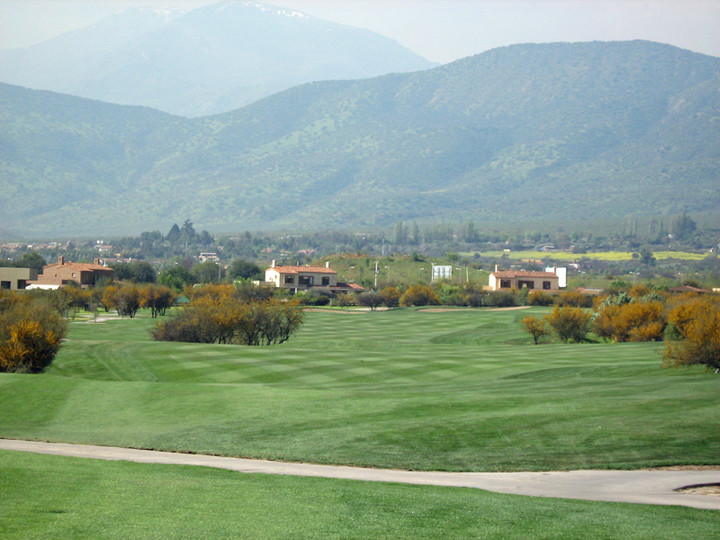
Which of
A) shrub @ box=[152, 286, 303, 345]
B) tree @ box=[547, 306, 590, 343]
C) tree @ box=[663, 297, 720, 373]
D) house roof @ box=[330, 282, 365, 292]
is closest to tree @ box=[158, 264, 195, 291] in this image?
house roof @ box=[330, 282, 365, 292]

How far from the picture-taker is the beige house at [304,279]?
144 metres

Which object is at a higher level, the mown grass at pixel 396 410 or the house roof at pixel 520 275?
the house roof at pixel 520 275

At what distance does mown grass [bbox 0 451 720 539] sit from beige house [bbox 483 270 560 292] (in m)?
120

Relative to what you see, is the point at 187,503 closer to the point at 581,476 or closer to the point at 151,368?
the point at 581,476

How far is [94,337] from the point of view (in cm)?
7131

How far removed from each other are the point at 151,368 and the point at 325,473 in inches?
1013

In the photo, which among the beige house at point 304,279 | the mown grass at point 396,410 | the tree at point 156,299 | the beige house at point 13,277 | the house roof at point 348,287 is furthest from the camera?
the house roof at point 348,287

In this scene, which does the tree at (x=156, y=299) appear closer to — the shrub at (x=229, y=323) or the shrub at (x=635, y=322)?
the shrub at (x=229, y=323)

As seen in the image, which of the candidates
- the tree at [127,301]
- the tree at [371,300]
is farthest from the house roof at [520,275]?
the tree at [127,301]

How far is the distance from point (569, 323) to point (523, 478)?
52124 mm

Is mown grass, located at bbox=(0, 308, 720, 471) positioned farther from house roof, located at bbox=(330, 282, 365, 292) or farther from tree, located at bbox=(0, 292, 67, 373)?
house roof, located at bbox=(330, 282, 365, 292)

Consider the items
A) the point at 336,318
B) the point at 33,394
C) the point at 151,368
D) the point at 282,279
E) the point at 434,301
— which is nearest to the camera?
the point at 33,394

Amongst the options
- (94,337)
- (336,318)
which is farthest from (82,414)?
(336,318)

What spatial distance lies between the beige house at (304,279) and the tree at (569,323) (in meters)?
75.6
